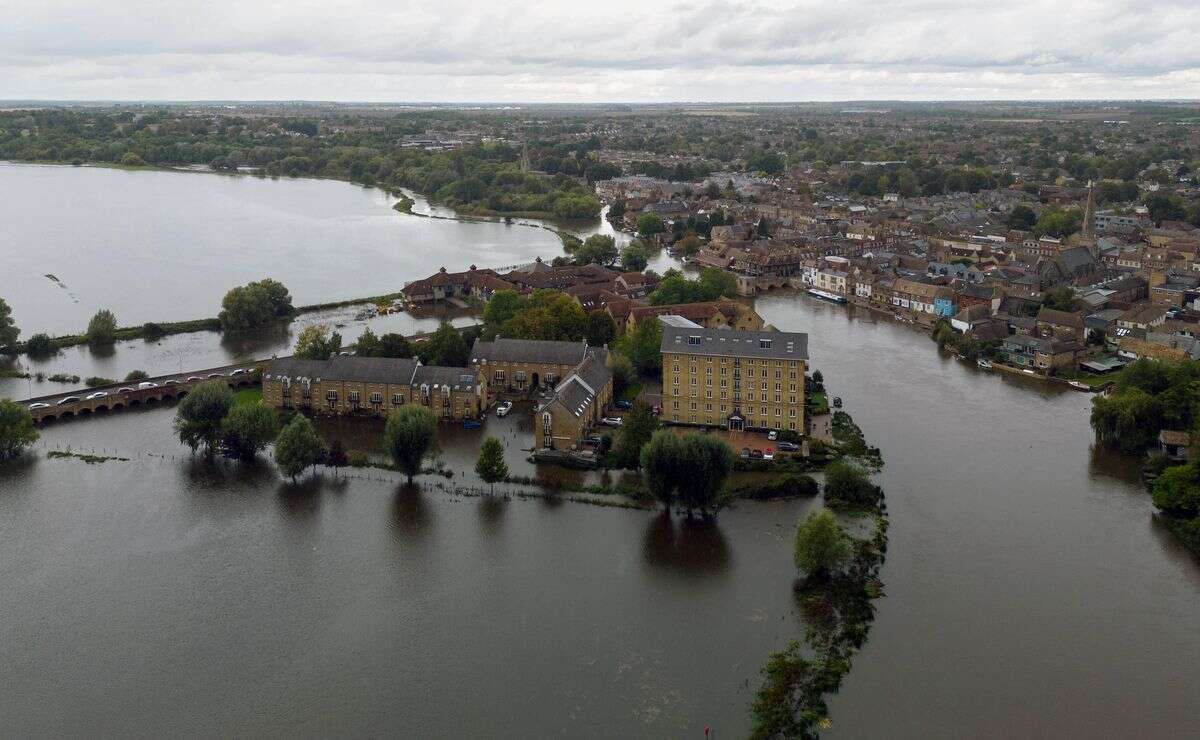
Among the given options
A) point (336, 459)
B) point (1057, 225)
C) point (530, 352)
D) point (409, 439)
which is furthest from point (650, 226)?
point (409, 439)

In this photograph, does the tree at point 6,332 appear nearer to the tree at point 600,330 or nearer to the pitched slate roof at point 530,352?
the pitched slate roof at point 530,352

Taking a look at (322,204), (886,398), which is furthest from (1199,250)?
(322,204)

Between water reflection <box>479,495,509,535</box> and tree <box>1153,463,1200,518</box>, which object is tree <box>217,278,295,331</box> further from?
tree <box>1153,463,1200,518</box>

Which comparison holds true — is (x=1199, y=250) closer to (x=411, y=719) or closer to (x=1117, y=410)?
(x=1117, y=410)

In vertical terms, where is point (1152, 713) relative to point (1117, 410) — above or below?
below

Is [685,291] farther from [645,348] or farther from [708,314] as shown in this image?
[645,348]

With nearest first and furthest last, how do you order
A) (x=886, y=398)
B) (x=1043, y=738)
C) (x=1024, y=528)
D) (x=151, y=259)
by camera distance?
(x=1043, y=738)
(x=1024, y=528)
(x=886, y=398)
(x=151, y=259)

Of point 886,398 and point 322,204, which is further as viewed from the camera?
point 322,204
